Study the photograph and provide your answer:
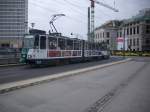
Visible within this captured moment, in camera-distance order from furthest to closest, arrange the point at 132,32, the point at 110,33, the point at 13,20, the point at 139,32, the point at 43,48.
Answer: the point at 110,33 → the point at 132,32 → the point at 139,32 → the point at 13,20 → the point at 43,48

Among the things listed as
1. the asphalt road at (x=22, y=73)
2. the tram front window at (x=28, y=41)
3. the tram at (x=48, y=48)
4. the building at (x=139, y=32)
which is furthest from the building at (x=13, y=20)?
the building at (x=139, y=32)

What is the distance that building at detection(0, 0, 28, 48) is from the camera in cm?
6116

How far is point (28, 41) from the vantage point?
26.2 metres

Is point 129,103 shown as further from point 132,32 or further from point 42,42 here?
point 132,32

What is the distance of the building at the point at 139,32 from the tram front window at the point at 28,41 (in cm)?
7847

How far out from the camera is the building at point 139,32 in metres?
105

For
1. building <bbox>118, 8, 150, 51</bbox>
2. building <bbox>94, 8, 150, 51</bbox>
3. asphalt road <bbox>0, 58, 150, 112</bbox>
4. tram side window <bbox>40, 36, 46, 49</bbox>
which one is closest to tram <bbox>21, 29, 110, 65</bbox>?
tram side window <bbox>40, 36, 46, 49</bbox>

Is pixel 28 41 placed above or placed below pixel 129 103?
above

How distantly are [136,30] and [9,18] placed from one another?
54.7 meters

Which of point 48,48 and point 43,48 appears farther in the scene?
point 48,48

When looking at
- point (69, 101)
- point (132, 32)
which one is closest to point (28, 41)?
point (69, 101)

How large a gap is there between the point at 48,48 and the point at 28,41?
220 cm

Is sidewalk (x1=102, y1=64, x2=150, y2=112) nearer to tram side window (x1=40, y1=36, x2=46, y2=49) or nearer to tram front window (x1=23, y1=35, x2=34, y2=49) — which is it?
tram side window (x1=40, y1=36, x2=46, y2=49)

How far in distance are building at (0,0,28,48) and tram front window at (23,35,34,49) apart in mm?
23299
